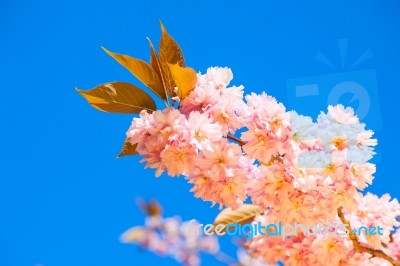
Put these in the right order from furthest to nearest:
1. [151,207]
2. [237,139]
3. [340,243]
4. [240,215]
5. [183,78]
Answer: [151,207]
[240,215]
[340,243]
[237,139]
[183,78]

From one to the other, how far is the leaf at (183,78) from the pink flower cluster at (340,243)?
24.1 inches

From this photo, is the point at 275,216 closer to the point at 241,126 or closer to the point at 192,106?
the point at 241,126

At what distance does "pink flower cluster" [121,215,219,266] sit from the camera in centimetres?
443

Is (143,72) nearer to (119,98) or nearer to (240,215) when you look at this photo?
(119,98)

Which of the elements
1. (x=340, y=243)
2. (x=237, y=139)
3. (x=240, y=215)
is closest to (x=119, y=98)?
(x=237, y=139)

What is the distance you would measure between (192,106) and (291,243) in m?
0.88

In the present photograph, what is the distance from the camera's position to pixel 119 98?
47.0 inches

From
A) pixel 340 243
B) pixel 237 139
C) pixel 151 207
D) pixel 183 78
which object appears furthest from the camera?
pixel 151 207

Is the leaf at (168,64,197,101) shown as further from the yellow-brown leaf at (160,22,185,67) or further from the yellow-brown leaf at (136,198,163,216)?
the yellow-brown leaf at (136,198,163,216)

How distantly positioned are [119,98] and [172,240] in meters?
4.04

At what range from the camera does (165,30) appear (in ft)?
3.87

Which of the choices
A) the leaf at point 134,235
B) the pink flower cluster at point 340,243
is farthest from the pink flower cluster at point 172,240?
the pink flower cluster at point 340,243

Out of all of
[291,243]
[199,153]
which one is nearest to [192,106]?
[199,153]

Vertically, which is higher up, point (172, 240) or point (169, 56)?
point (172, 240)
